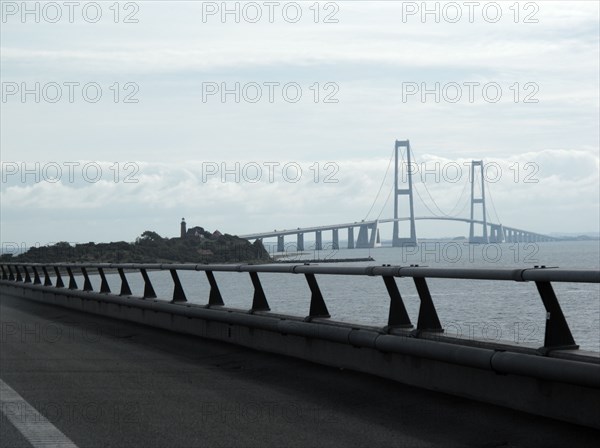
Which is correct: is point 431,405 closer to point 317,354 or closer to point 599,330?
point 317,354

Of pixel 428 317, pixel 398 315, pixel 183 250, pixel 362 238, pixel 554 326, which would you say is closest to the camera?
pixel 554 326

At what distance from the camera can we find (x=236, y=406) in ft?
30.1

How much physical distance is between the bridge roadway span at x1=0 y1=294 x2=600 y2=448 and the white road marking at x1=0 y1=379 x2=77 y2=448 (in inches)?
1.6

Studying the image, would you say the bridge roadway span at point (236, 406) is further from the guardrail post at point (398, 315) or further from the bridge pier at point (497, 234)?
the bridge pier at point (497, 234)

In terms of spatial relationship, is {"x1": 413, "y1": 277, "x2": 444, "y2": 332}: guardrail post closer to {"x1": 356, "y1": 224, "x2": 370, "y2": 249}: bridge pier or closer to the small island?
the small island

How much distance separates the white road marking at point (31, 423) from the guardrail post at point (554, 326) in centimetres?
348

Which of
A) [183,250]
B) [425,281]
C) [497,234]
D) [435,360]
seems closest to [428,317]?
[425,281]

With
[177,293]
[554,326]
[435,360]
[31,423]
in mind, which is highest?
[554,326]

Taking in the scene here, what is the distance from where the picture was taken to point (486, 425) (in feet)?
25.8

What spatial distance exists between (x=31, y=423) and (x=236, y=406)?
169 cm

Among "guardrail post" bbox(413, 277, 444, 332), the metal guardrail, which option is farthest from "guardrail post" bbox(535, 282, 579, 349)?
"guardrail post" bbox(413, 277, 444, 332)

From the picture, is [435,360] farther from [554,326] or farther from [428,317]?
[554,326]

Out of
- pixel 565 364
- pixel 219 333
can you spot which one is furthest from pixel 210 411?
pixel 219 333

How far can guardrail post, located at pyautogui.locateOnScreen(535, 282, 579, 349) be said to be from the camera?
813cm
